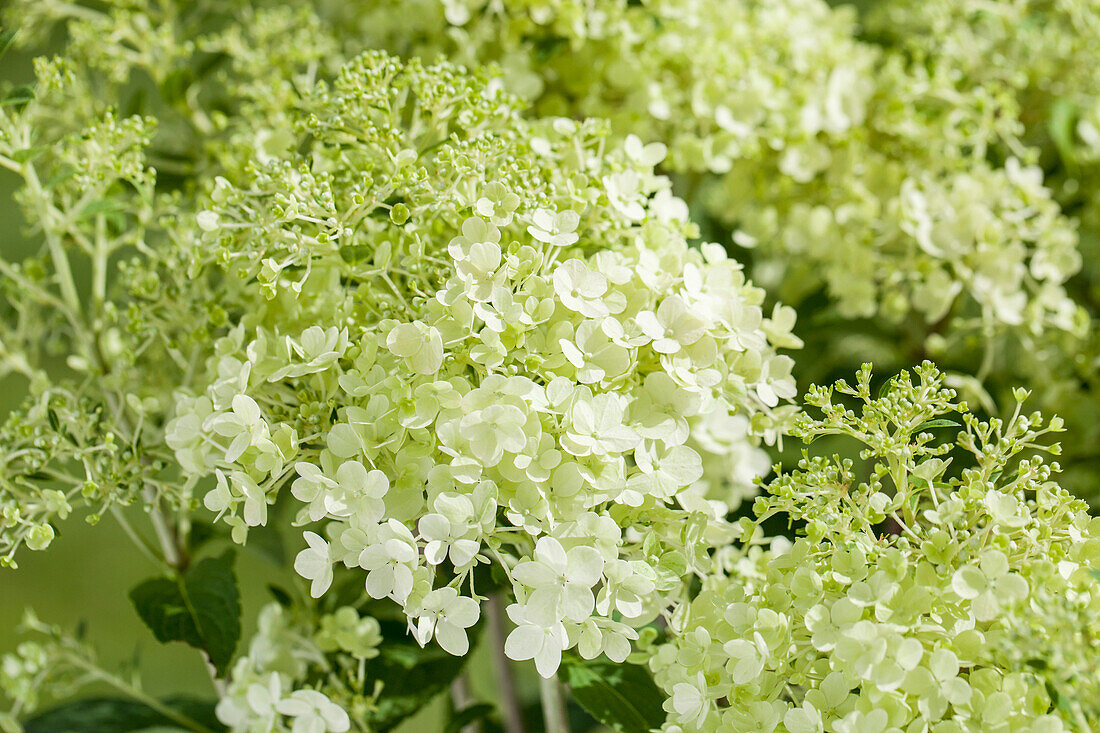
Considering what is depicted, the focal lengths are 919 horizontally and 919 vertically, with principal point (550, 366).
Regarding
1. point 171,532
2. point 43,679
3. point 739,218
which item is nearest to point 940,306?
point 739,218

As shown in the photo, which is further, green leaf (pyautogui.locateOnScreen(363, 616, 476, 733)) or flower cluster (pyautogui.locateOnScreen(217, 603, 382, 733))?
green leaf (pyautogui.locateOnScreen(363, 616, 476, 733))

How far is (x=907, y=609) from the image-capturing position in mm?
406

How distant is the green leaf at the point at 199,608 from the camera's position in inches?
22.4

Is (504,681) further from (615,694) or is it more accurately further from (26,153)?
(26,153)

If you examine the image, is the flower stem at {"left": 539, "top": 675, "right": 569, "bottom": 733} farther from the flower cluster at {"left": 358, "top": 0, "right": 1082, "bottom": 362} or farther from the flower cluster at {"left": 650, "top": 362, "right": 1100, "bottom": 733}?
the flower cluster at {"left": 358, "top": 0, "right": 1082, "bottom": 362}

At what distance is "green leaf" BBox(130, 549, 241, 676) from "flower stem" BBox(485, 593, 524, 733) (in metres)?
0.24

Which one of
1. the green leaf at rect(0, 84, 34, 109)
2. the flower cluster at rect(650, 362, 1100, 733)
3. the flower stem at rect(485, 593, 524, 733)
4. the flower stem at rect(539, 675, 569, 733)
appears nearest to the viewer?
the flower cluster at rect(650, 362, 1100, 733)

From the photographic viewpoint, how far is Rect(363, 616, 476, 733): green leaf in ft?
1.97

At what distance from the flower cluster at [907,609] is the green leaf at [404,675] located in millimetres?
199

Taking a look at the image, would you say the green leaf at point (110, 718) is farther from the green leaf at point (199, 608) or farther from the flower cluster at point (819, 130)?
the flower cluster at point (819, 130)

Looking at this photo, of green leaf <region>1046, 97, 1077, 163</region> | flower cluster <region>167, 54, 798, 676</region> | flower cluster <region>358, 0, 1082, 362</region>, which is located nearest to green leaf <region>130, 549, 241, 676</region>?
flower cluster <region>167, 54, 798, 676</region>

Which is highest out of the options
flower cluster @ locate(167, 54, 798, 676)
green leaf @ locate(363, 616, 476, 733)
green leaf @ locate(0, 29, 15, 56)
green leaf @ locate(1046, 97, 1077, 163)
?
green leaf @ locate(0, 29, 15, 56)

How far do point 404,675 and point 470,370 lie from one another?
0.82 feet

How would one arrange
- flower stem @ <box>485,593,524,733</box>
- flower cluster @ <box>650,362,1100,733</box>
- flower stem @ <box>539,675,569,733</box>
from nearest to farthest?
flower cluster @ <box>650,362,1100,733</box> < flower stem @ <box>539,675,569,733</box> < flower stem @ <box>485,593,524,733</box>
